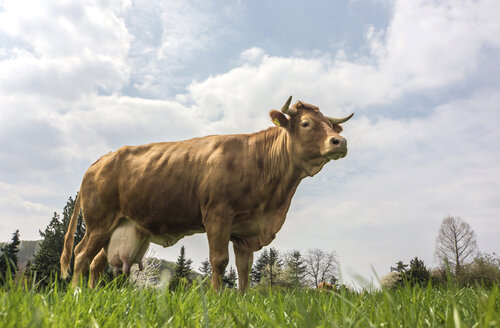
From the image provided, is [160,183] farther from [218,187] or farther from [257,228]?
[257,228]

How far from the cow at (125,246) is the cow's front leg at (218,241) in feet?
5.26

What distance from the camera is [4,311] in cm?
231

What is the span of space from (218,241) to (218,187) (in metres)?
0.81

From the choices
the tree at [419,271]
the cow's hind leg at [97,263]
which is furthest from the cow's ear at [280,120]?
the tree at [419,271]

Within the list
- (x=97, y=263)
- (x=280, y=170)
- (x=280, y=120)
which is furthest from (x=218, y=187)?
(x=97, y=263)

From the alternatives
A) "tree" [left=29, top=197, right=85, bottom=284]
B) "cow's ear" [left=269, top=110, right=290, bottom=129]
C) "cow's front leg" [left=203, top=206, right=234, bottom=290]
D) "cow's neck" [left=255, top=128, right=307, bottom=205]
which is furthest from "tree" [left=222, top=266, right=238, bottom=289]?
"tree" [left=29, top=197, right=85, bottom=284]

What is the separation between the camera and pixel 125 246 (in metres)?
6.84

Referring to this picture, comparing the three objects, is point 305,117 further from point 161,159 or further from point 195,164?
point 161,159

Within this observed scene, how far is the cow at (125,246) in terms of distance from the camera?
22.4ft

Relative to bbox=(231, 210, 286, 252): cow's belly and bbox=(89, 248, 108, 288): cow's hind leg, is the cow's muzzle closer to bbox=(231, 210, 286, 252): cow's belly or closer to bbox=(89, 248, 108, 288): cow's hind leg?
bbox=(231, 210, 286, 252): cow's belly

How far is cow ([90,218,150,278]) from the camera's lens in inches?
269

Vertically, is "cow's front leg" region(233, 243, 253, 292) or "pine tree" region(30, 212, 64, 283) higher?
"pine tree" region(30, 212, 64, 283)

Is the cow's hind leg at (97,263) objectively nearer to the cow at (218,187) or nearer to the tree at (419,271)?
the cow at (218,187)

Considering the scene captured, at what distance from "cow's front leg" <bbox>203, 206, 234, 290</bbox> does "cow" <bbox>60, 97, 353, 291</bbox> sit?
14 millimetres
